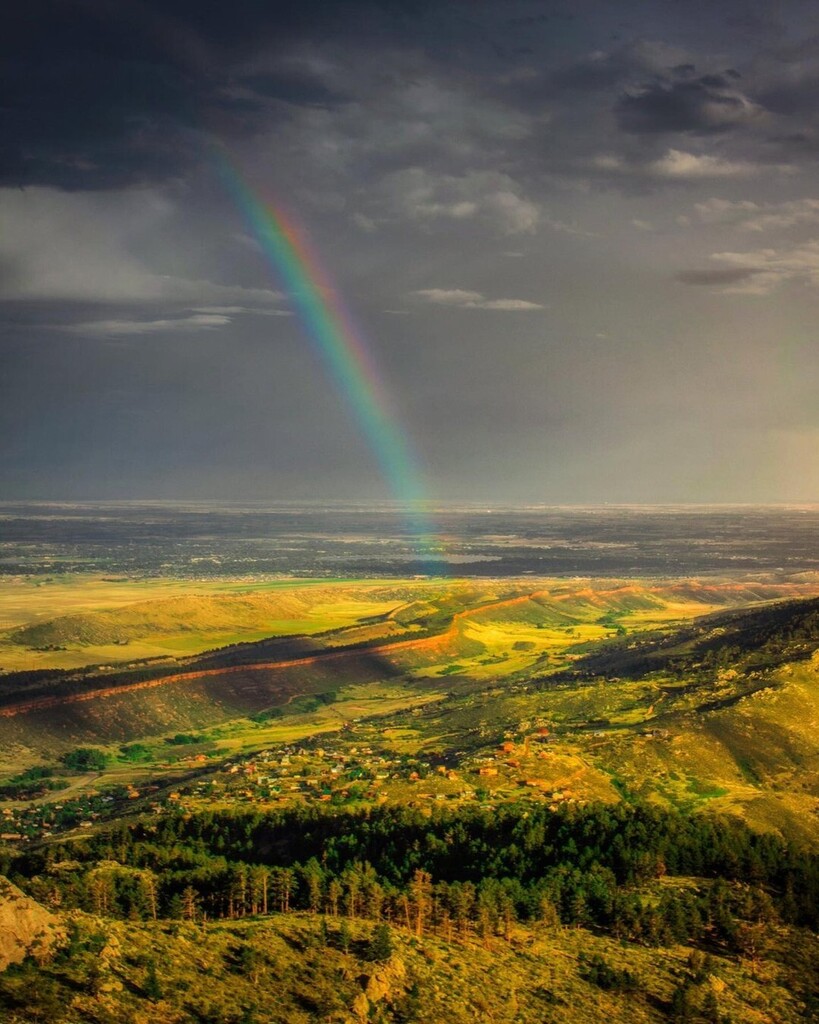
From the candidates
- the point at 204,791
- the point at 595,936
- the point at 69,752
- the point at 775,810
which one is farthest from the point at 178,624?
the point at 595,936

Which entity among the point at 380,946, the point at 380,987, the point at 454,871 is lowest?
the point at 454,871

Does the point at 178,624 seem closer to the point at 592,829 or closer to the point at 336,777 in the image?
the point at 336,777

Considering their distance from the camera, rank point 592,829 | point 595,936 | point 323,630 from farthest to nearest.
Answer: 1. point 323,630
2. point 592,829
3. point 595,936

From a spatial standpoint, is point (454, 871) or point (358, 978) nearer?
point (358, 978)

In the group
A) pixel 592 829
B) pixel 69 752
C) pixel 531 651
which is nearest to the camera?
pixel 592 829

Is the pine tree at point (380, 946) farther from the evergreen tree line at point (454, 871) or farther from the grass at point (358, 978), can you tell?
the evergreen tree line at point (454, 871)

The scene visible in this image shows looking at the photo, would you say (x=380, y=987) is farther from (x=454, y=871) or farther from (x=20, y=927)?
(x=454, y=871)

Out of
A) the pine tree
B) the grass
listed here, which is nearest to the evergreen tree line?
the grass

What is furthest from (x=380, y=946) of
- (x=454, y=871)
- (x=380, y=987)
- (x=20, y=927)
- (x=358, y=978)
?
(x=20, y=927)

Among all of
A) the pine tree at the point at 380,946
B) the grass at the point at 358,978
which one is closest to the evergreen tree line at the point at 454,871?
the grass at the point at 358,978
